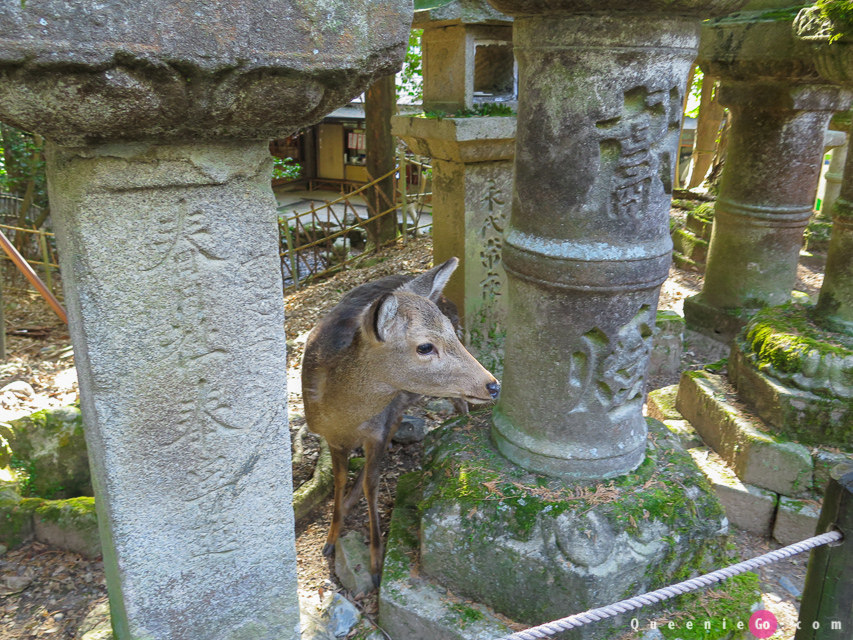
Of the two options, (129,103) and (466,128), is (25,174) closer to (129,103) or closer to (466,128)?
(466,128)

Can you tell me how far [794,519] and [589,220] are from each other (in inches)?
100

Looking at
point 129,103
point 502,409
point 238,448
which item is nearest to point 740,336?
point 502,409

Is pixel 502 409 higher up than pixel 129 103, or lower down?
lower down

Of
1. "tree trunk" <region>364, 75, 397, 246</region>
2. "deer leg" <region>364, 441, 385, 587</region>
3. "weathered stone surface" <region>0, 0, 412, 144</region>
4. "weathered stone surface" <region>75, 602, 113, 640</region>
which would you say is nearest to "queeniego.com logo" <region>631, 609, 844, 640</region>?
"deer leg" <region>364, 441, 385, 587</region>

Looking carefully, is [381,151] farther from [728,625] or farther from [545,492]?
[728,625]

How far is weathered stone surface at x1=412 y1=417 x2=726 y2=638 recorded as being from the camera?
105 inches

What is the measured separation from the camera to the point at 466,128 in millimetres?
4812

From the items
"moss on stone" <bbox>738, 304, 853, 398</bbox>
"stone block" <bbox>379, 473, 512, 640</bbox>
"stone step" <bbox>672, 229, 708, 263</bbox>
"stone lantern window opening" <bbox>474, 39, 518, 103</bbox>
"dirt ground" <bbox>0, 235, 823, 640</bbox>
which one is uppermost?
"stone lantern window opening" <bbox>474, 39, 518, 103</bbox>

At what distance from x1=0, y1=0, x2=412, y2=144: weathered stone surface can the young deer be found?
1.34 m

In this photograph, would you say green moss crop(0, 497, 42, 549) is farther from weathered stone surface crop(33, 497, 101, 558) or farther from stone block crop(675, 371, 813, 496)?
stone block crop(675, 371, 813, 496)

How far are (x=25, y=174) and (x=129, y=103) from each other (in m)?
9.92

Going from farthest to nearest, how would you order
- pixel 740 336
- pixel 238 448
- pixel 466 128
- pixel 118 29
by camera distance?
pixel 466 128, pixel 740 336, pixel 238 448, pixel 118 29

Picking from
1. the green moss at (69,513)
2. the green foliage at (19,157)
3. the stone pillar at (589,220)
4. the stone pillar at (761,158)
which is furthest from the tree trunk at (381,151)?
the stone pillar at (589,220)

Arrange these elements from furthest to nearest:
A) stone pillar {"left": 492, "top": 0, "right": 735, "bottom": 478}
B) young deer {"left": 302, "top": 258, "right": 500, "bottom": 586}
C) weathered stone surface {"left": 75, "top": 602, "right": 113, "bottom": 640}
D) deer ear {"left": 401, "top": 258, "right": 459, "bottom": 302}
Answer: deer ear {"left": 401, "top": 258, "right": 459, "bottom": 302}
young deer {"left": 302, "top": 258, "right": 500, "bottom": 586}
stone pillar {"left": 492, "top": 0, "right": 735, "bottom": 478}
weathered stone surface {"left": 75, "top": 602, "right": 113, "bottom": 640}
